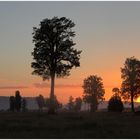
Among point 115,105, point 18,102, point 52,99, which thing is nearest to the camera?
point 52,99

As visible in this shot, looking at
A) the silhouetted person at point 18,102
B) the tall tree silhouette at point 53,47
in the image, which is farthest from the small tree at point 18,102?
the tall tree silhouette at point 53,47

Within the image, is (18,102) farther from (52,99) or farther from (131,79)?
(52,99)

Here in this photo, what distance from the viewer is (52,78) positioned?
7000 cm

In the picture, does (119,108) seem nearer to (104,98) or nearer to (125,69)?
(125,69)

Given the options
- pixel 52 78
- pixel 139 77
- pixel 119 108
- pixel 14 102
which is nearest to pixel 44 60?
pixel 52 78

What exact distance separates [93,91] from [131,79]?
37.4 m

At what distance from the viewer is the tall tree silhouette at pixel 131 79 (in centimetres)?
10481

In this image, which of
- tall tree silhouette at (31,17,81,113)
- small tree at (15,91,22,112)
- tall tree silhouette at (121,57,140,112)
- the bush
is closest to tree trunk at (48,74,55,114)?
tall tree silhouette at (31,17,81,113)

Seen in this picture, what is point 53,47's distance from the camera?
69.4m

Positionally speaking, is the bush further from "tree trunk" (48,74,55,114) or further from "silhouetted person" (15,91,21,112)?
"silhouetted person" (15,91,21,112)

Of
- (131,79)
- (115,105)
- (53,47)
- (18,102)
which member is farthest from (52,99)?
(18,102)

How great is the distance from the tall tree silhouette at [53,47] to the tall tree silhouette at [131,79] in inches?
1465

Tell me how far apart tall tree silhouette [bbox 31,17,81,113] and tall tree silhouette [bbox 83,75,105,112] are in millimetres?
70788

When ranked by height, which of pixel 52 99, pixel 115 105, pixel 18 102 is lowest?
pixel 115 105
